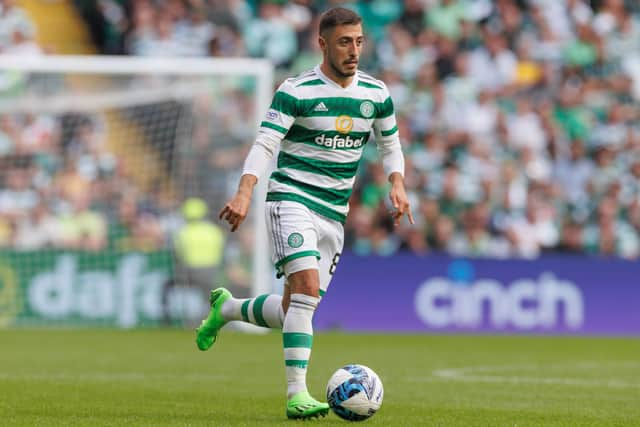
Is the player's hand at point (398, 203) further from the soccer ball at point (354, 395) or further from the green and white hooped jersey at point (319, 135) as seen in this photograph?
the soccer ball at point (354, 395)

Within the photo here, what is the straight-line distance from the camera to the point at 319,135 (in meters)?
7.30

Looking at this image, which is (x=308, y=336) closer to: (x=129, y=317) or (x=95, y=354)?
(x=95, y=354)

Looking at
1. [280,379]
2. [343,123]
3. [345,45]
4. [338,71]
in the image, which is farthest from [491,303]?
[345,45]

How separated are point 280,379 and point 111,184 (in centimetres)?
843

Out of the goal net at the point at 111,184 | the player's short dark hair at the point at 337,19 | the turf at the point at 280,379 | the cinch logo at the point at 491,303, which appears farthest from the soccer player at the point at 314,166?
the cinch logo at the point at 491,303

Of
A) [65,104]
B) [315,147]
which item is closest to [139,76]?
[65,104]

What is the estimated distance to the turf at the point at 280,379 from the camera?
712 cm

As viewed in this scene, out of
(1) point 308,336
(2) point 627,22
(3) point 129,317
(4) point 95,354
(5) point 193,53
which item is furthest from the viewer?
(2) point 627,22

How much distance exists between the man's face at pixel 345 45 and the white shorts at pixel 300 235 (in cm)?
82

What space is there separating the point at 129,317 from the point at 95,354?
4.95 m

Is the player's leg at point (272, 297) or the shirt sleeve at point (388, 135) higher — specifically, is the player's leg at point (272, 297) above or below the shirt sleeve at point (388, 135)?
below

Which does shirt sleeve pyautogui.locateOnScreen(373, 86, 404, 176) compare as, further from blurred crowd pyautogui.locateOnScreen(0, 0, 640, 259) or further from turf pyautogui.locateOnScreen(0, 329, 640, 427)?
blurred crowd pyautogui.locateOnScreen(0, 0, 640, 259)

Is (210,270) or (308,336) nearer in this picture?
(308,336)

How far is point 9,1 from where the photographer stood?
19.9 metres
